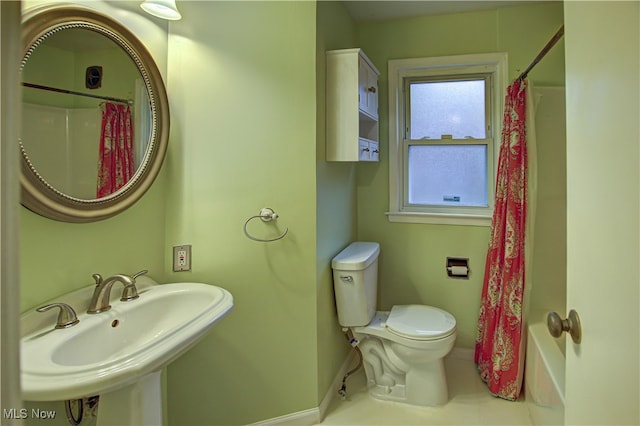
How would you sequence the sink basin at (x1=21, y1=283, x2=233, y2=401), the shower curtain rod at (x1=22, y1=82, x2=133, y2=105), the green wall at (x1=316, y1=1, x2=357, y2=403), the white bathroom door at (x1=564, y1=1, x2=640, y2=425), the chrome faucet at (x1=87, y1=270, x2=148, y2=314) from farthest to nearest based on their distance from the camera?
the green wall at (x1=316, y1=1, x2=357, y2=403) → the chrome faucet at (x1=87, y1=270, x2=148, y2=314) → the shower curtain rod at (x1=22, y1=82, x2=133, y2=105) → the sink basin at (x1=21, y1=283, x2=233, y2=401) → the white bathroom door at (x1=564, y1=1, x2=640, y2=425)

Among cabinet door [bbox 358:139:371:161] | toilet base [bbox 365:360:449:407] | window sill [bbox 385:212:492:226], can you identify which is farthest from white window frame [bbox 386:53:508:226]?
toilet base [bbox 365:360:449:407]

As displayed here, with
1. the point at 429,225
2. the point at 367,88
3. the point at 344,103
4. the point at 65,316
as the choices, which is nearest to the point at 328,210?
the point at 344,103

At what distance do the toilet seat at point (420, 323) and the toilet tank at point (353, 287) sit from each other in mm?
166

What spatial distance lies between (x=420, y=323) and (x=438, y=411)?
481 mm

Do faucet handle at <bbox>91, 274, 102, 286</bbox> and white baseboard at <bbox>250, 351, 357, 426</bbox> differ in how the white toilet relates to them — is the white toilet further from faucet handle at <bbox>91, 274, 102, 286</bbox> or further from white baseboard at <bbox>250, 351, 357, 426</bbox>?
faucet handle at <bbox>91, 274, 102, 286</bbox>

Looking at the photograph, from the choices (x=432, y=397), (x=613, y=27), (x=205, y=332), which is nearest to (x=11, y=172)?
(x=613, y=27)

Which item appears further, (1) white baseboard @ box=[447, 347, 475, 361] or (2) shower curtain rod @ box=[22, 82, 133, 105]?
(1) white baseboard @ box=[447, 347, 475, 361]

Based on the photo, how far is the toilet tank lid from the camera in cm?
213

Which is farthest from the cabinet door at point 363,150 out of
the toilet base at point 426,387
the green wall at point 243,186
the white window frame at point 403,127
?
the toilet base at point 426,387

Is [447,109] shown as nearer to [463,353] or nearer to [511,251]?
[511,251]

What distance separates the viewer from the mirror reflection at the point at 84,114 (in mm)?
1213

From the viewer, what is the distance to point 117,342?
1356 millimetres

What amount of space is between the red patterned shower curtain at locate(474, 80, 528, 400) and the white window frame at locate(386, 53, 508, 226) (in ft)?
1.14

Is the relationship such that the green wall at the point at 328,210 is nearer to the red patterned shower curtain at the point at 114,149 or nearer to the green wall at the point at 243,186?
the green wall at the point at 243,186
